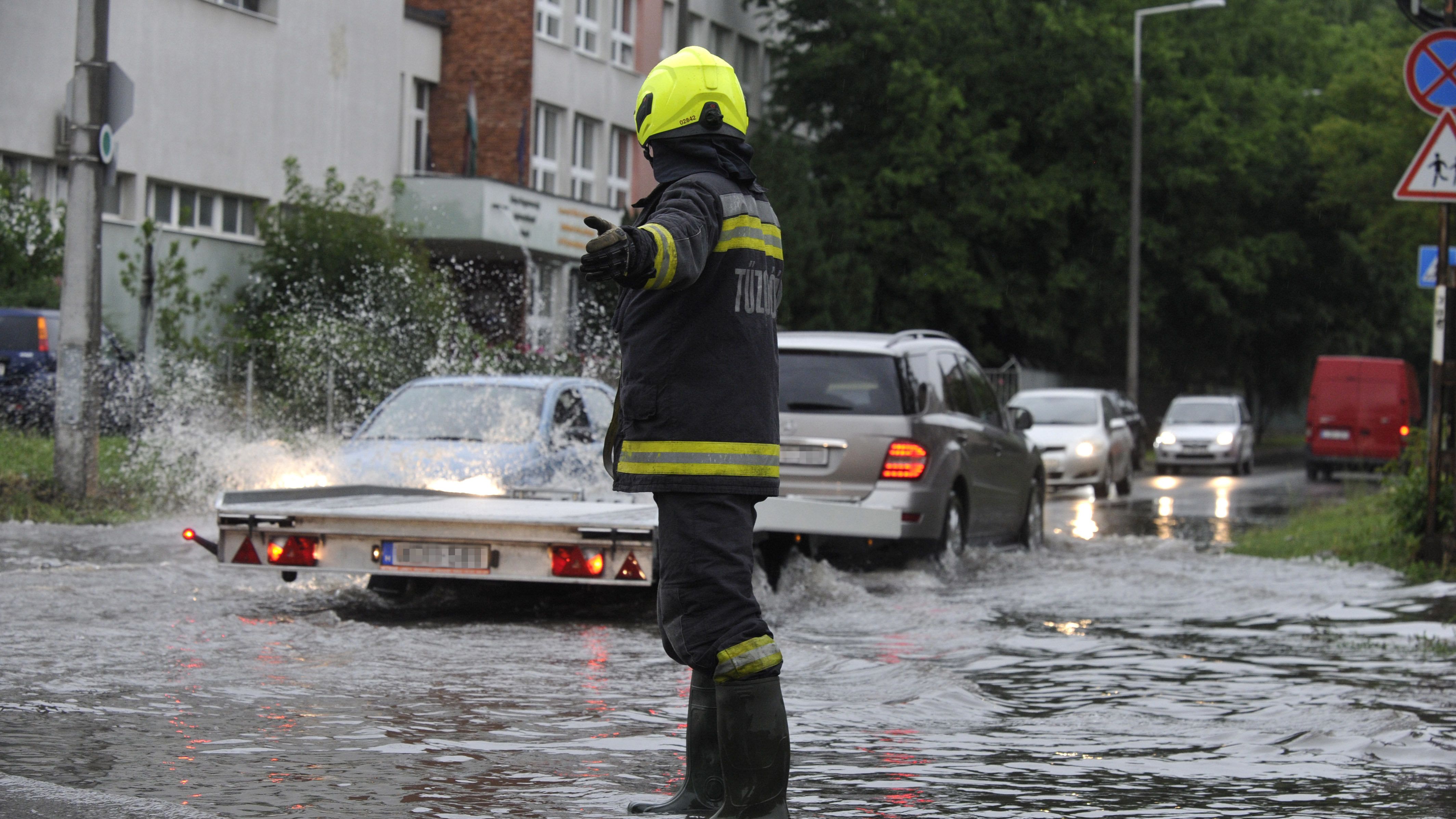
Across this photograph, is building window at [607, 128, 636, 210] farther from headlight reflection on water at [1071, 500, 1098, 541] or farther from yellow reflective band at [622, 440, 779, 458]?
yellow reflective band at [622, 440, 779, 458]

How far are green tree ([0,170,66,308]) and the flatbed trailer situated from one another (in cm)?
1584

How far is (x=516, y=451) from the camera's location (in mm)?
12352

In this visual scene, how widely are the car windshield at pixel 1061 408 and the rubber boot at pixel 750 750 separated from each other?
72.9 ft

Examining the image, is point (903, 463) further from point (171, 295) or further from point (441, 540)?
point (171, 295)

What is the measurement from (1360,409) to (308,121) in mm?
19247

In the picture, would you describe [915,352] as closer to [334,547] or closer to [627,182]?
[334,547]

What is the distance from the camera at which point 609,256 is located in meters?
4.08

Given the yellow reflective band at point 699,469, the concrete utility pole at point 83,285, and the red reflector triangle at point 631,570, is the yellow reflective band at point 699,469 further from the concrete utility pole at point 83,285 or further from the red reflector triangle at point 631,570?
the concrete utility pole at point 83,285

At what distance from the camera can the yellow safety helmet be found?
15.3ft

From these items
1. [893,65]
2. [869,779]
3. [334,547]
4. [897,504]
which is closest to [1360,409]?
[893,65]

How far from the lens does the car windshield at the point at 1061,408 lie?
87.8 ft

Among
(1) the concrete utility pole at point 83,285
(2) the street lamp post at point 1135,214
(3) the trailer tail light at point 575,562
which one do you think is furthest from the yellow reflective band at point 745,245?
(2) the street lamp post at point 1135,214

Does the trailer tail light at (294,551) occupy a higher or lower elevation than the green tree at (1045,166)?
lower

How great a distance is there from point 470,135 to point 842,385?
987 inches
